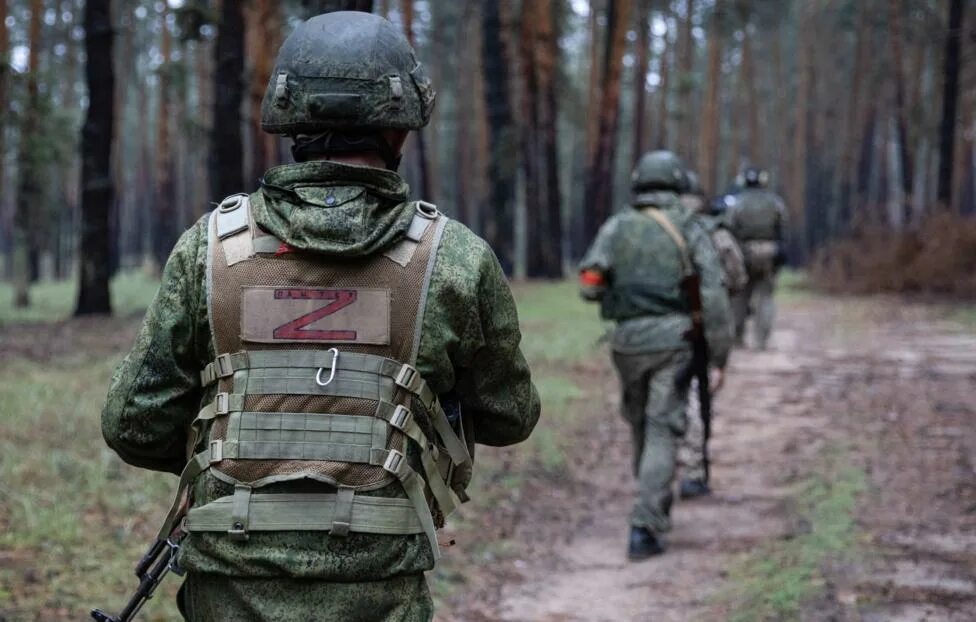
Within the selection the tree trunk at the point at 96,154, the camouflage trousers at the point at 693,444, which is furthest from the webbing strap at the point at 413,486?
the tree trunk at the point at 96,154

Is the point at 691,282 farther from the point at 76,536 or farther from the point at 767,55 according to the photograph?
the point at 767,55

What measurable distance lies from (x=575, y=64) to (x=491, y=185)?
52564 mm

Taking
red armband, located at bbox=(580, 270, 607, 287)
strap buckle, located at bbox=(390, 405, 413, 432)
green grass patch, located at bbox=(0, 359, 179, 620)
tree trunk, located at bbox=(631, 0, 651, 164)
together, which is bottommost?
green grass patch, located at bbox=(0, 359, 179, 620)

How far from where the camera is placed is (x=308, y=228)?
243 cm

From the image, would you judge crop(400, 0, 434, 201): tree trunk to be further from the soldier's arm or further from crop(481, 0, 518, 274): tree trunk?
the soldier's arm

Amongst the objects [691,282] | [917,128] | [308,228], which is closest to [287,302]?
[308,228]

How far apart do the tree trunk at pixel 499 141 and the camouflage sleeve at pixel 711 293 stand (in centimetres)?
1752

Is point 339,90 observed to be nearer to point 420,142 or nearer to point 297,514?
point 297,514

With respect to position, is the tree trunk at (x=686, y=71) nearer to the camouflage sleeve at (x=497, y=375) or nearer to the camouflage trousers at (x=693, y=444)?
the camouflage trousers at (x=693, y=444)

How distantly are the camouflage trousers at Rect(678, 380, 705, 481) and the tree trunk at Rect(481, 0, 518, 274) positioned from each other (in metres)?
16.4

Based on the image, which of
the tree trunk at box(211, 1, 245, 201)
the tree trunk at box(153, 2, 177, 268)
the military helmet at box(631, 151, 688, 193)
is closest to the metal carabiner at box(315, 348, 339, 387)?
the military helmet at box(631, 151, 688, 193)

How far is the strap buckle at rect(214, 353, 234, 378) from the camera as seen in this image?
2.45m

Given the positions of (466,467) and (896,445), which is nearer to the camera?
(466,467)

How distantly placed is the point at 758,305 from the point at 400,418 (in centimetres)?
1268
